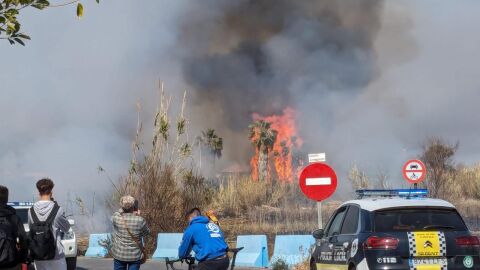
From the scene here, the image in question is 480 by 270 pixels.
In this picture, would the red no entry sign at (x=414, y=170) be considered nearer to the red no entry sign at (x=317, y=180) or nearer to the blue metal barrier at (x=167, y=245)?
the red no entry sign at (x=317, y=180)

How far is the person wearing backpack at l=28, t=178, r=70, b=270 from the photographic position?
24.4ft

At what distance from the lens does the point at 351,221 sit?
9.92m

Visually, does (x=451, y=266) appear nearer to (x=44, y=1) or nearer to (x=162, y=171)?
(x=44, y=1)

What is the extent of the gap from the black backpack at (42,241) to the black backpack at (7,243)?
0.21 metres

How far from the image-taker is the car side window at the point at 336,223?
10.5 meters

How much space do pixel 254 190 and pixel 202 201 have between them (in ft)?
31.6

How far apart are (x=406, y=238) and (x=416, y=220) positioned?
1.26 feet

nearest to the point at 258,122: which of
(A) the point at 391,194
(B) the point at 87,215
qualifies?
(B) the point at 87,215

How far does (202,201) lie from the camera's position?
70.8 ft

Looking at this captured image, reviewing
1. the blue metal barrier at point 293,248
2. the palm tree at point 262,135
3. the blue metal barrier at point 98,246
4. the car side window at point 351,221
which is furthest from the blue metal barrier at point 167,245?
the palm tree at point 262,135

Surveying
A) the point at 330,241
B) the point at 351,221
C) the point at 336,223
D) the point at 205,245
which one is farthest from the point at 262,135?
the point at 205,245

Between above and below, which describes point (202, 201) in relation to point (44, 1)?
below

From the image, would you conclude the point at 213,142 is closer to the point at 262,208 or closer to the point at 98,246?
the point at 262,208

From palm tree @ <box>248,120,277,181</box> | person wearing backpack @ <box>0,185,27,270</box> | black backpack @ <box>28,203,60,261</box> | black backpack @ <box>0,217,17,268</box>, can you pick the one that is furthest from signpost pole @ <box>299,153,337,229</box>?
palm tree @ <box>248,120,277,181</box>
